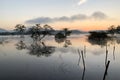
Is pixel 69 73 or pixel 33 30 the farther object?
pixel 33 30

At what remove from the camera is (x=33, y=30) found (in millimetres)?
77750

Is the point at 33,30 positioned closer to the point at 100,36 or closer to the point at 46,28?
the point at 46,28

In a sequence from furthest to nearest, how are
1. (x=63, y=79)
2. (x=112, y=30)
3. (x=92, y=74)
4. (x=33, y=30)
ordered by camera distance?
(x=112, y=30) < (x=33, y=30) < (x=92, y=74) < (x=63, y=79)

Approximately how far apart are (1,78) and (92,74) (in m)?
6.99

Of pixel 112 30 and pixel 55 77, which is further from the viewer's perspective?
pixel 112 30

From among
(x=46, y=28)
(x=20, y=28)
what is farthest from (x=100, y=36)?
(x=20, y=28)

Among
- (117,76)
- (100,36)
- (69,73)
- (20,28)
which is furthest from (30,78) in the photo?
(20,28)

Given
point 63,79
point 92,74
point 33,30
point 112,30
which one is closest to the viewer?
point 63,79

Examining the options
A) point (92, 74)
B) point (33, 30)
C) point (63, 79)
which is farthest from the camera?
point (33, 30)

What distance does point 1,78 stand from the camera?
49.8ft

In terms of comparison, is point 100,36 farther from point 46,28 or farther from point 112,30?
point 112,30

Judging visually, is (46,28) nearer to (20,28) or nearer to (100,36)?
(100,36)

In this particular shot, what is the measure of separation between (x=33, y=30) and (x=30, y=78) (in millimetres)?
63328

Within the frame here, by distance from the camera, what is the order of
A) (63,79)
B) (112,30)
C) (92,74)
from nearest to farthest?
(63,79) < (92,74) < (112,30)
